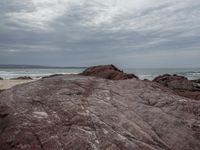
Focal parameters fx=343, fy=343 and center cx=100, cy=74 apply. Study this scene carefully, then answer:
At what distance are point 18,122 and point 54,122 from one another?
1.79ft

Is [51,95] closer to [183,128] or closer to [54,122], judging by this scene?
[54,122]

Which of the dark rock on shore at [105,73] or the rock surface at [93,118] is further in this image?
the dark rock on shore at [105,73]

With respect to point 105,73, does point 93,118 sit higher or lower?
lower

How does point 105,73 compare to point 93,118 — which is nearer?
point 93,118

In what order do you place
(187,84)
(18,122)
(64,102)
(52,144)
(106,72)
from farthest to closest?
A: 1. (187,84)
2. (106,72)
3. (64,102)
4. (18,122)
5. (52,144)

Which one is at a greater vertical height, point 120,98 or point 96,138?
point 120,98

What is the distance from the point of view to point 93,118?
5312 mm

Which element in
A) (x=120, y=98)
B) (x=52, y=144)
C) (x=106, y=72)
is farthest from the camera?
(x=106, y=72)

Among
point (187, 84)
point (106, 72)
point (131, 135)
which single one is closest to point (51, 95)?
point (131, 135)

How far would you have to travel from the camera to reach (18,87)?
258 inches

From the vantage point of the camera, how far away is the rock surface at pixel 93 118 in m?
4.93

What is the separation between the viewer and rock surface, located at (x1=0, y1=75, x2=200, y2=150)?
16.2ft

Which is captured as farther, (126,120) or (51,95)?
(51,95)

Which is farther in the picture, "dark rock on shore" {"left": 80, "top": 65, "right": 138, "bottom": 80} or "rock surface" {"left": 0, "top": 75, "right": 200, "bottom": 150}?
"dark rock on shore" {"left": 80, "top": 65, "right": 138, "bottom": 80}
